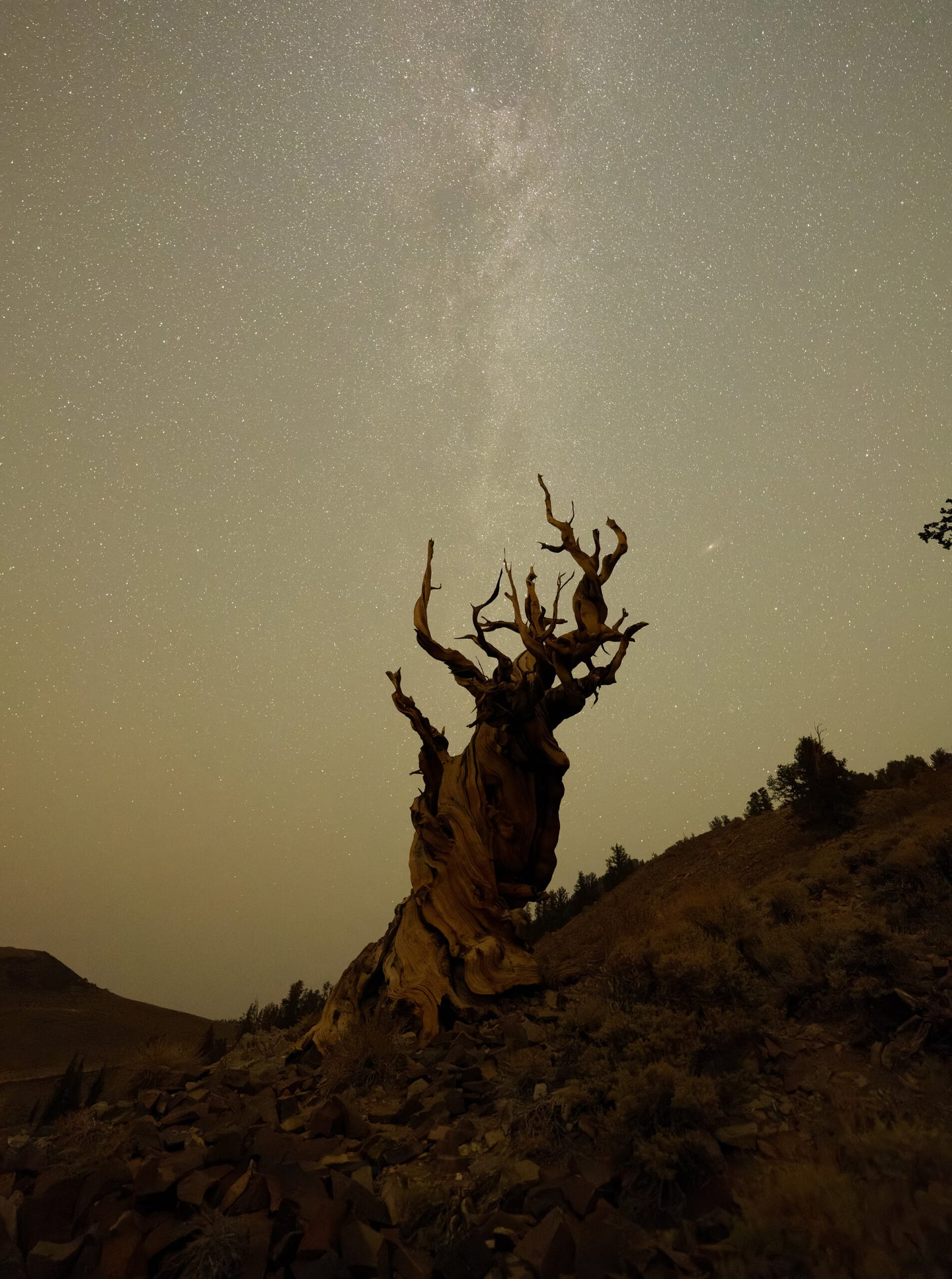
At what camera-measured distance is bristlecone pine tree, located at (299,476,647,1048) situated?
300 inches

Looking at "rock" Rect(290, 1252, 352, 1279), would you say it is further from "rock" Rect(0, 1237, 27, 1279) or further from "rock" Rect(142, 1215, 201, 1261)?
"rock" Rect(0, 1237, 27, 1279)

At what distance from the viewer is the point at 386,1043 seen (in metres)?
6.36

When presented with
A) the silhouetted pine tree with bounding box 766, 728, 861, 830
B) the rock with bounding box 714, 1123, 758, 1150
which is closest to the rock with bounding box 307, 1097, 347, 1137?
the rock with bounding box 714, 1123, 758, 1150

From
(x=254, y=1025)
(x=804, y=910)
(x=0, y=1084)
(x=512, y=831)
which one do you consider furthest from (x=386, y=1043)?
(x=254, y=1025)

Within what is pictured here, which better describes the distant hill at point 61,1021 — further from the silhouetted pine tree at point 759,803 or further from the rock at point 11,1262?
the silhouetted pine tree at point 759,803

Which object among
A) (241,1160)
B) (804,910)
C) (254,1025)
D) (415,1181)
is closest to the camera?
(415,1181)

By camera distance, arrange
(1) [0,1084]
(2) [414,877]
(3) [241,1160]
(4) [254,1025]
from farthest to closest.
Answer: (4) [254,1025]
(1) [0,1084]
(2) [414,877]
(3) [241,1160]

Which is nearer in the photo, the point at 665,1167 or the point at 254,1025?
the point at 665,1167

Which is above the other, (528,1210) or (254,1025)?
(254,1025)

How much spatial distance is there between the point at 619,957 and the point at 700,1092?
252 centimetres

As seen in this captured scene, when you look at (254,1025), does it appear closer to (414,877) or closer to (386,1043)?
(414,877)

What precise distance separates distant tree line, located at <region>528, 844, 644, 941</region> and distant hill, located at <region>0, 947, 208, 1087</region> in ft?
33.6

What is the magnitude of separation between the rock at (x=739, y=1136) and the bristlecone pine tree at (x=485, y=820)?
3817 millimetres

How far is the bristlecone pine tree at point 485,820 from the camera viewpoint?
25.0 feet
